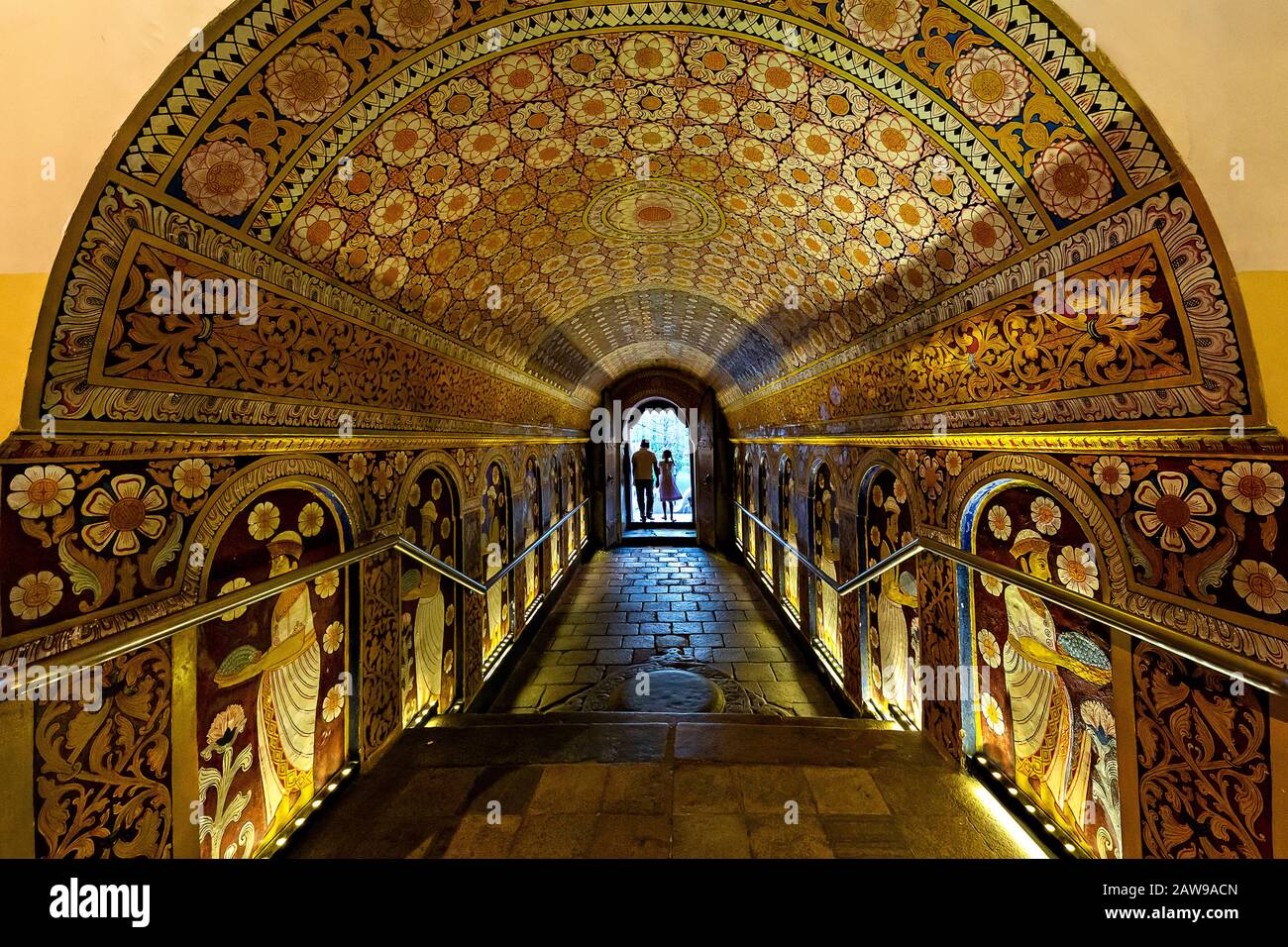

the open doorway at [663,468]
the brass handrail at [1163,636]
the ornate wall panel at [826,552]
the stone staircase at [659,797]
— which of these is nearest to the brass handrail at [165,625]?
the stone staircase at [659,797]

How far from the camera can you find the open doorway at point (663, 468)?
15.3 meters

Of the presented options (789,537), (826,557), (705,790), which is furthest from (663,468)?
(705,790)

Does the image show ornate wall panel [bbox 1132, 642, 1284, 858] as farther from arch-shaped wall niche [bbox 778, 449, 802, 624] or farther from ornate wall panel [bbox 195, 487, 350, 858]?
arch-shaped wall niche [bbox 778, 449, 802, 624]

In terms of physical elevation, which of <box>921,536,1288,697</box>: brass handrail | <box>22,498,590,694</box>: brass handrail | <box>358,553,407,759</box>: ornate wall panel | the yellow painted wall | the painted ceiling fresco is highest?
the painted ceiling fresco

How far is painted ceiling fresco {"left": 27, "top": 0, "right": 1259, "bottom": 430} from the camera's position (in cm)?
179

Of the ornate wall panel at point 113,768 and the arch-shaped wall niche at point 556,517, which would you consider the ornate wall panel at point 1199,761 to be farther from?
the arch-shaped wall niche at point 556,517

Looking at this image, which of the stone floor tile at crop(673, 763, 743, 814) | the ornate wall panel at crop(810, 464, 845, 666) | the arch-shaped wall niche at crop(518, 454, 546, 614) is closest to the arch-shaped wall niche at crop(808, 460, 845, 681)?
the ornate wall panel at crop(810, 464, 845, 666)

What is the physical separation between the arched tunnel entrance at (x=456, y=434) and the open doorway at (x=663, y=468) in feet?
34.6

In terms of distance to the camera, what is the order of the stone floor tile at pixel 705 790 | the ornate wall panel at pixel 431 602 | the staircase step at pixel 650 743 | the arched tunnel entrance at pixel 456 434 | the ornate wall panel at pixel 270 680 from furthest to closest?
the ornate wall panel at pixel 431 602 < the staircase step at pixel 650 743 < the stone floor tile at pixel 705 790 < the ornate wall panel at pixel 270 680 < the arched tunnel entrance at pixel 456 434

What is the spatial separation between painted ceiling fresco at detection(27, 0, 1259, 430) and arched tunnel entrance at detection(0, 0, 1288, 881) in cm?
2

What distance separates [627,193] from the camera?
405 centimetres

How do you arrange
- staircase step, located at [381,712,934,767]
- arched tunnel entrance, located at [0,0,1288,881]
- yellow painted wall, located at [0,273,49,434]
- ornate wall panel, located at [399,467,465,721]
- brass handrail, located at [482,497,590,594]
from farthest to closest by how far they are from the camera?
brass handrail, located at [482,497,590,594] → ornate wall panel, located at [399,467,465,721] → staircase step, located at [381,712,934,767] → arched tunnel entrance, located at [0,0,1288,881] → yellow painted wall, located at [0,273,49,434]

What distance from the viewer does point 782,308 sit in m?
5.47

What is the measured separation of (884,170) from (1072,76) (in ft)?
3.47
